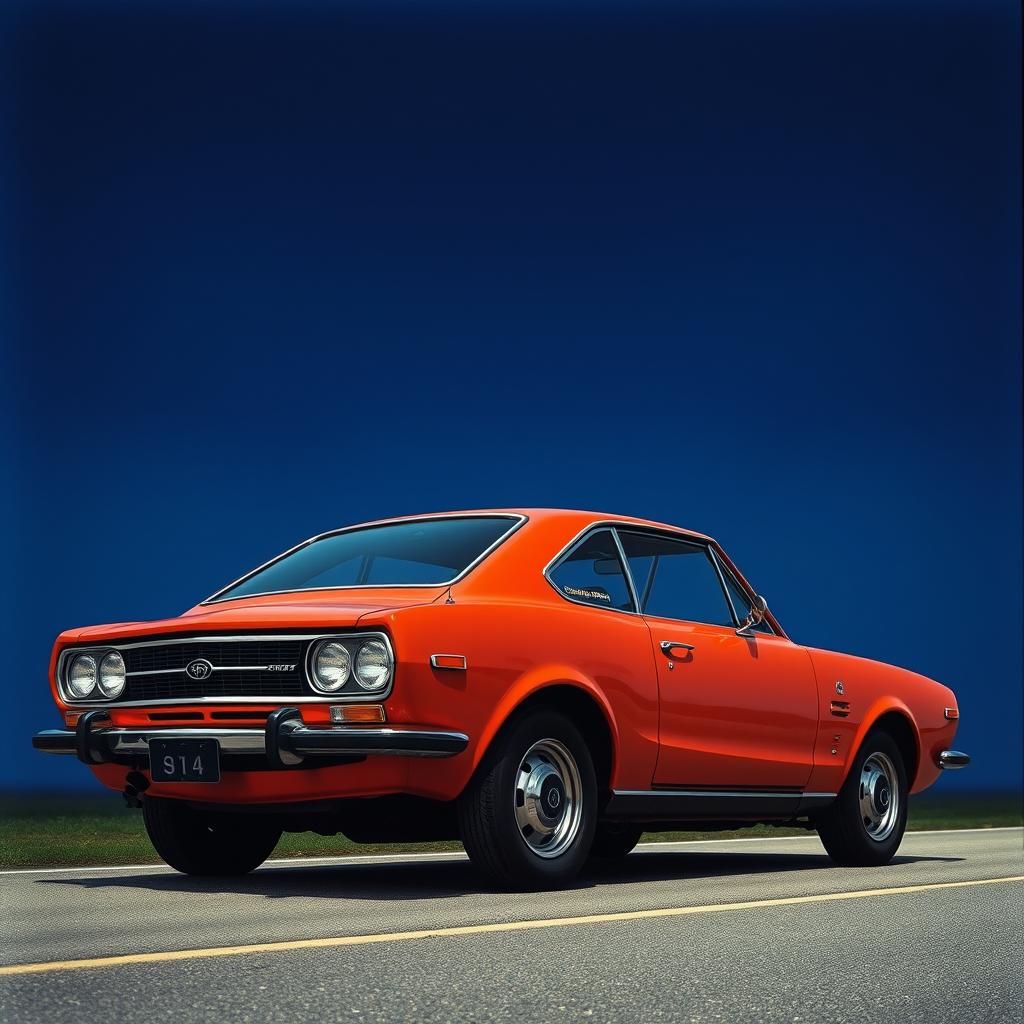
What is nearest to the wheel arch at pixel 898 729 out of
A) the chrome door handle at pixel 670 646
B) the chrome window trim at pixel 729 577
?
the chrome window trim at pixel 729 577

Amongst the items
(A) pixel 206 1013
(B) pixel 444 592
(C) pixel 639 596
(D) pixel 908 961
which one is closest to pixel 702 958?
(D) pixel 908 961

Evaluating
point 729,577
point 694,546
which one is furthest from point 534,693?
point 729,577

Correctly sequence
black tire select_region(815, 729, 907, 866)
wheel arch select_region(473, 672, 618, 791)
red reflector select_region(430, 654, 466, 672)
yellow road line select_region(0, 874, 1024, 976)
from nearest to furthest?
yellow road line select_region(0, 874, 1024, 976) → red reflector select_region(430, 654, 466, 672) → wheel arch select_region(473, 672, 618, 791) → black tire select_region(815, 729, 907, 866)

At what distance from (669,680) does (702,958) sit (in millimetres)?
2784

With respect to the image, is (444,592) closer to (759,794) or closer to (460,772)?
(460,772)

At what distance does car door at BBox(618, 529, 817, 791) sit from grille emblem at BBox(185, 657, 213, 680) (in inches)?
87.4

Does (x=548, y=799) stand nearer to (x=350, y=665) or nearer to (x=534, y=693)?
(x=534, y=693)

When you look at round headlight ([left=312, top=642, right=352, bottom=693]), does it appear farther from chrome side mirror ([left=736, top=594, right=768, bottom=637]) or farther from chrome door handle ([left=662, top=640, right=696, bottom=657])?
chrome side mirror ([left=736, top=594, right=768, bottom=637])

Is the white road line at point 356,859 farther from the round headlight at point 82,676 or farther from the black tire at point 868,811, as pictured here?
the black tire at point 868,811

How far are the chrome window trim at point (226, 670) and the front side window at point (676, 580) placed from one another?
6.76 ft

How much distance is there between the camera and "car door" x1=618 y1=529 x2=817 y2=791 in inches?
307

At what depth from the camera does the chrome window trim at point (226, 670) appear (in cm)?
634

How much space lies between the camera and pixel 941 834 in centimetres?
1589

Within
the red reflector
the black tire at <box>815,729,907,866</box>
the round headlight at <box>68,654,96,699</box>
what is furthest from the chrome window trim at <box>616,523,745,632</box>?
the round headlight at <box>68,654,96,699</box>
